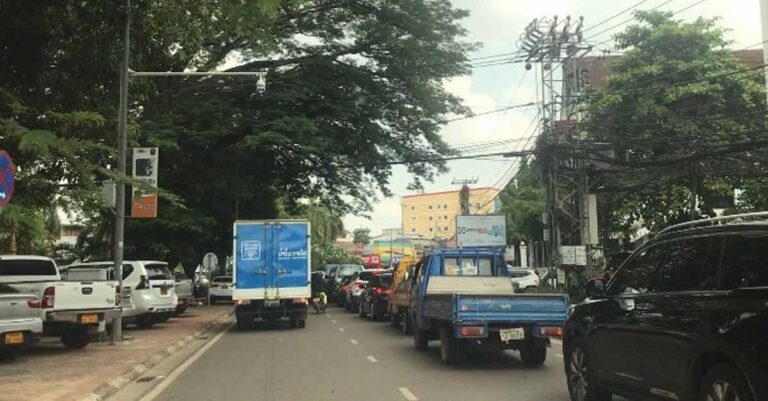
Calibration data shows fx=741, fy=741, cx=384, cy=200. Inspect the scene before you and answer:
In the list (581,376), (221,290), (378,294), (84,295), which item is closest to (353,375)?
(581,376)

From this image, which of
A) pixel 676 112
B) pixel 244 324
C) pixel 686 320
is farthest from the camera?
pixel 676 112

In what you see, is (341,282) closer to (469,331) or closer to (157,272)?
(157,272)

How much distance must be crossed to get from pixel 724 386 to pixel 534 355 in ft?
23.1

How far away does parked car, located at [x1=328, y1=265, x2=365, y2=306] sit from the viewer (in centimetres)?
3352

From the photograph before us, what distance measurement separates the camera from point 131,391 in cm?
1079

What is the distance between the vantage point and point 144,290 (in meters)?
21.2

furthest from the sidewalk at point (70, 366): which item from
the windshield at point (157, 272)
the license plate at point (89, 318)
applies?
the windshield at point (157, 272)

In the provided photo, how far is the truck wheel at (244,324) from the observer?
22.2 m

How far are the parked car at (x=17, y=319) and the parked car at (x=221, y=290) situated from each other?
2839cm

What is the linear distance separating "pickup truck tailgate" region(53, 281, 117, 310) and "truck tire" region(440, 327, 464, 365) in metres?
7.40

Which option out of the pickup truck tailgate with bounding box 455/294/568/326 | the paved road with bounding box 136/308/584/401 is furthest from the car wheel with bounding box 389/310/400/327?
the pickup truck tailgate with bounding box 455/294/568/326

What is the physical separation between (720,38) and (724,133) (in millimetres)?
6236

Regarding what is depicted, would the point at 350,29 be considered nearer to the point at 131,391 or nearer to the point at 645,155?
the point at 645,155

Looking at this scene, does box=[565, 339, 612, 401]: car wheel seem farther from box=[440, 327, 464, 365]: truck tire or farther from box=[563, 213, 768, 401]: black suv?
box=[440, 327, 464, 365]: truck tire
